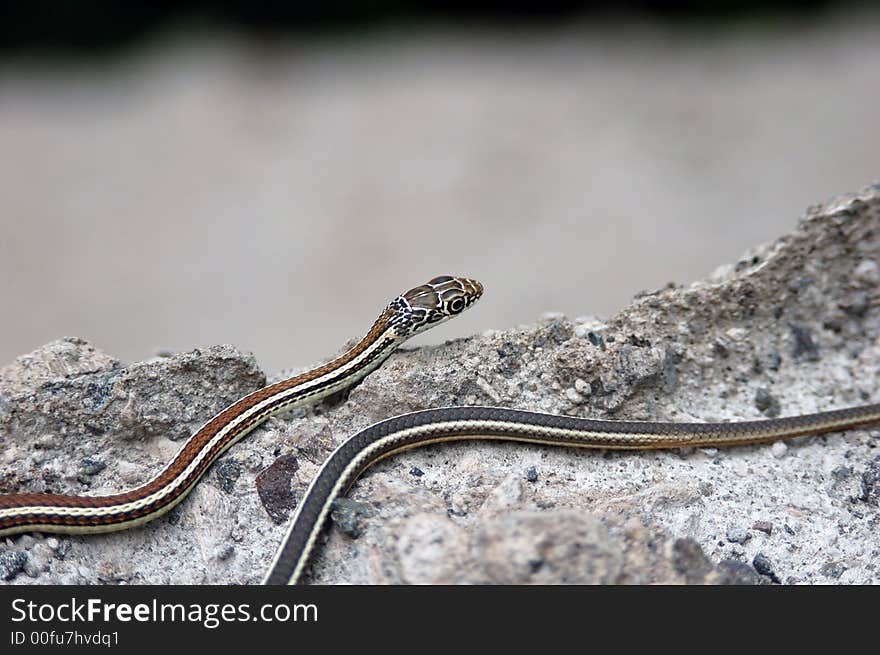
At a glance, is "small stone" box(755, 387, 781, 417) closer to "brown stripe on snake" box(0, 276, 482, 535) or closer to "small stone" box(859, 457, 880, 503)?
"small stone" box(859, 457, 880, 503)

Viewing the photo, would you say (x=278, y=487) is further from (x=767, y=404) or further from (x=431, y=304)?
(x=767, y=404)

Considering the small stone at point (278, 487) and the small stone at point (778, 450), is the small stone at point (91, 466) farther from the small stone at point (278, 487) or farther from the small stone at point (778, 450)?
the small stone at point (778, 450)

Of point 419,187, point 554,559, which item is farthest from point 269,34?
point 554,559

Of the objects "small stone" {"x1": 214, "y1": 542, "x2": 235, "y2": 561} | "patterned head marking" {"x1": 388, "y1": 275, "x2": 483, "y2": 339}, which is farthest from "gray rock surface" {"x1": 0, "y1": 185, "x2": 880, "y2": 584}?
"patterned head marking" {"x1": 388, "y1": 275, "x2": 483, "y2": 339}

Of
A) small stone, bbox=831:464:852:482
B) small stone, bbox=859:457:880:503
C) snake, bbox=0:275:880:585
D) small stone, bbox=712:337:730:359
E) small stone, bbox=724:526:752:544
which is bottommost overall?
small stone, bbox=724:526:752:544

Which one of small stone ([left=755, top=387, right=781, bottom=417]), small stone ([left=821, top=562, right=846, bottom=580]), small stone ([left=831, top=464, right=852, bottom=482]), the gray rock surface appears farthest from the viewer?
small stone ([left=755, top=387, right=781, bottom=417])

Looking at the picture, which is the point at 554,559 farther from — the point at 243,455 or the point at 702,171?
the point at 702,171
